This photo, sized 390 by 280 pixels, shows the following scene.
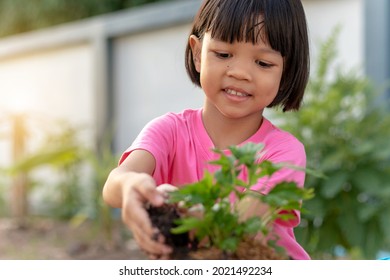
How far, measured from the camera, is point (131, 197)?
615 millimetres

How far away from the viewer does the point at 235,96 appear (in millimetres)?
806

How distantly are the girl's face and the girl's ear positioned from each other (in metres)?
0.05

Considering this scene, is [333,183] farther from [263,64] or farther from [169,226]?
[169,226]

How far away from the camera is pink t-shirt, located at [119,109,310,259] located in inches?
32.0

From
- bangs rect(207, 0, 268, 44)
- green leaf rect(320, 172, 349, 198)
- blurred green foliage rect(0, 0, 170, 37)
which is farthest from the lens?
blurred green foliage rect(0, 0, 170, 37)

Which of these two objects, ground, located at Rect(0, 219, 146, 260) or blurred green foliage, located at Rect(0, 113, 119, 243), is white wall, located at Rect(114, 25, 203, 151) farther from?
ground, located at Rect(0, 219, 146, 260)

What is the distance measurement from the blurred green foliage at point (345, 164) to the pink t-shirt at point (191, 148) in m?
1.52

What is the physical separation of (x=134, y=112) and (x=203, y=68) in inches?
131

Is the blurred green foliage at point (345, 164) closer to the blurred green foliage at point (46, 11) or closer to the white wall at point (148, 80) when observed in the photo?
the white wall at point (148, 80)

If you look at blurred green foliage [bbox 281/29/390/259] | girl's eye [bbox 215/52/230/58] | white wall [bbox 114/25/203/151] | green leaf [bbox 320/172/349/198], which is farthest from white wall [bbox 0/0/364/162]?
girl's eye [bbox 215/52/230/58]

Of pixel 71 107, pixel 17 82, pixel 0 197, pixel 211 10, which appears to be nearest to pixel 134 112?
pixel 71 107

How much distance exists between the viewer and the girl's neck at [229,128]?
0.85 meters

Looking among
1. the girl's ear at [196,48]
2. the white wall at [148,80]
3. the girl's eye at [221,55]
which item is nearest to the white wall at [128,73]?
the white wall at [148,80]

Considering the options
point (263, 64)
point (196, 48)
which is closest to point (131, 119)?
point (196, 48)
